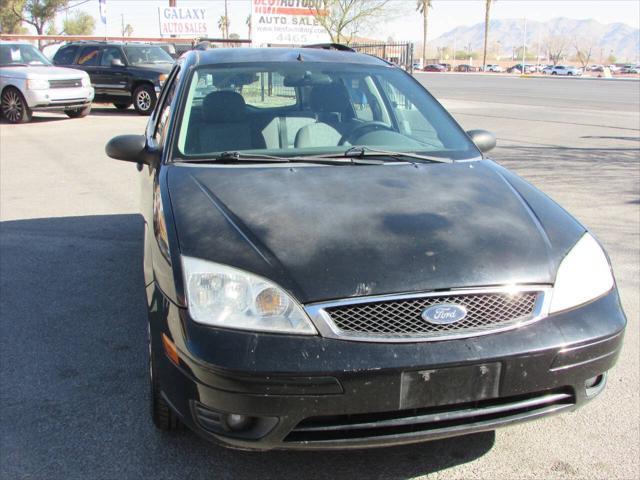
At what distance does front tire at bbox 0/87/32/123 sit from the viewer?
1564 centimetres

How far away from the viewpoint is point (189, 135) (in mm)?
3695

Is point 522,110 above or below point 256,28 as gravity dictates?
below

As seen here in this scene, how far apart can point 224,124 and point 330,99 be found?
77 cm

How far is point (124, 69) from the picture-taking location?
59.3ft

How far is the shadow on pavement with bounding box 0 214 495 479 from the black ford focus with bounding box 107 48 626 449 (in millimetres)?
248

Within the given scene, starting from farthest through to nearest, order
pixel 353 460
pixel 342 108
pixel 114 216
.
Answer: pixel 114 216, pixel 342 108, pixel 353 460

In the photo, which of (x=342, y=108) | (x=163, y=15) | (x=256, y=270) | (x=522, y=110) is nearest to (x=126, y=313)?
(x=342, y=108)

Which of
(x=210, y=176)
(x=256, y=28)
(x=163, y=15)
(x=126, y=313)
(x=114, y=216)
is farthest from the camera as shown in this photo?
(x=163, y=15)

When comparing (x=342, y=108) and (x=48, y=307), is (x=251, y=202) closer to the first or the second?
(x=342, y=108)

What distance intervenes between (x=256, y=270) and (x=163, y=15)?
3728 centimetres

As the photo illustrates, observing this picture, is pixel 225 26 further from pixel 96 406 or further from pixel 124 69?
pixel 96 406

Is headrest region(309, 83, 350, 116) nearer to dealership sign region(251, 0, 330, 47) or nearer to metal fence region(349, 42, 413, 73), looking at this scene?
→ metal fence region(349, 42, 413, 73)

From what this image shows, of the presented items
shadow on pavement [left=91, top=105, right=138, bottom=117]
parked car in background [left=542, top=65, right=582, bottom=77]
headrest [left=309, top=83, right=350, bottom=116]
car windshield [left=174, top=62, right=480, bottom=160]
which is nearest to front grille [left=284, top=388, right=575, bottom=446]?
car windshield [left=174, top=62, right=480, bottom=160]

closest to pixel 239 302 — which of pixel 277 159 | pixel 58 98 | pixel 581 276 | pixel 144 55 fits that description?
pixel 277 159
